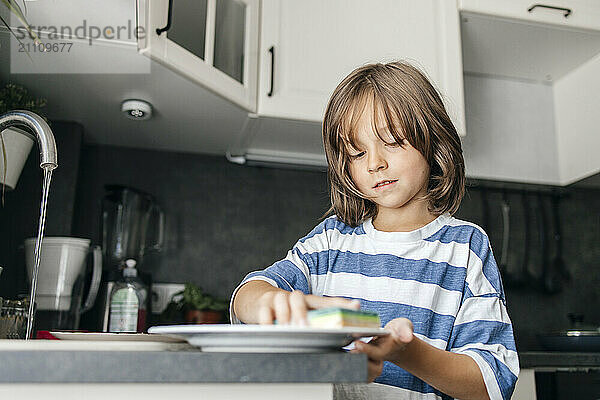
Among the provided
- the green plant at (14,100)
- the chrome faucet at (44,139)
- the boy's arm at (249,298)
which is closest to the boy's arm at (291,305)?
the boy's arm at (249,298)

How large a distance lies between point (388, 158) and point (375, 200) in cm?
8

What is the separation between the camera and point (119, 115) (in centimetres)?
159

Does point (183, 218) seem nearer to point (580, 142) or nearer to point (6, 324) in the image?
point (6, 324)

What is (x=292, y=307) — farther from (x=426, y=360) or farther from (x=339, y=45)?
(x=339, y=45)

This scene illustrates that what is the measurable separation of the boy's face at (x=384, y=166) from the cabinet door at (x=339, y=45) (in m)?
0.66

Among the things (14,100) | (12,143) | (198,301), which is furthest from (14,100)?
(198,301)

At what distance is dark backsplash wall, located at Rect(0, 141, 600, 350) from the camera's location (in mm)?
1760

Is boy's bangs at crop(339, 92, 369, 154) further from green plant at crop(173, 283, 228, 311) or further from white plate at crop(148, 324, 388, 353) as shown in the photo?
green plant at crop(173, 283, 228, 311)

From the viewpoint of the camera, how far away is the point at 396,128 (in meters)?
0.92

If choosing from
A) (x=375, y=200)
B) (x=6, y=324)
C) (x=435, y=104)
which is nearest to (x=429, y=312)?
(x=375, y=200)

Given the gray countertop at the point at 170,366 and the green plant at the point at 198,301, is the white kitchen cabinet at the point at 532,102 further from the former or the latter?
the gray countertop at the point at 170,366

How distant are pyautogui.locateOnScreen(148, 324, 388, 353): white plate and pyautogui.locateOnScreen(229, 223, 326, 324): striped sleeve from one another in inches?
11.7

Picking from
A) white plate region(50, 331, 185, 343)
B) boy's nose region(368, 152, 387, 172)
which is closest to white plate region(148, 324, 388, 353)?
white plate region(50, 331, 185, 343)

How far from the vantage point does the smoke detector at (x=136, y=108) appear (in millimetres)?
1507
